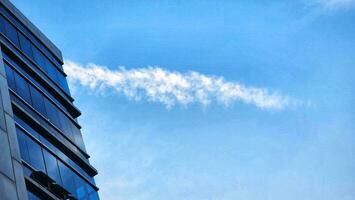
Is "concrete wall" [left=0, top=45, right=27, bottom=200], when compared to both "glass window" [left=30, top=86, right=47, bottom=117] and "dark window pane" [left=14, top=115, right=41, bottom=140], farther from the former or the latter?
"glass window" [left=30, top=86, right=47, bottom=117]

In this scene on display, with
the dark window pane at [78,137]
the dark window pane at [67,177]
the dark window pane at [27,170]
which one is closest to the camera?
the dark window pane at [27,170]

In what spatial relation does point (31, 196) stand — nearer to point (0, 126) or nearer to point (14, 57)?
point (0, 126)

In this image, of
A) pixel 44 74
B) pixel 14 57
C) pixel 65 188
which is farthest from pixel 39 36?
pixel 65 188

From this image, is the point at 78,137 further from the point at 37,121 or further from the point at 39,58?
the point at 37,121

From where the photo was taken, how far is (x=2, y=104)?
59.4ft

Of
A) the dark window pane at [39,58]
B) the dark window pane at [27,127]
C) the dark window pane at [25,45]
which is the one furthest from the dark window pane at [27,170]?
the dark window pane at [39,58]

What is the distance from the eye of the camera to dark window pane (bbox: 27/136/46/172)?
28.0 meters

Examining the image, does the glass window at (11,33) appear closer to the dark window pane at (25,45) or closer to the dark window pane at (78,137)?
the dark window pane at (25,45)

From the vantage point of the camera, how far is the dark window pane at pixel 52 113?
36.4 m

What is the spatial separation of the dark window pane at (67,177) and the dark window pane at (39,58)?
12130mm

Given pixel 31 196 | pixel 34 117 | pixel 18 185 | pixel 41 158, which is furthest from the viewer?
pixel 34 117

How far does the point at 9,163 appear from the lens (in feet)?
53.2

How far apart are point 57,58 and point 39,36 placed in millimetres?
2729

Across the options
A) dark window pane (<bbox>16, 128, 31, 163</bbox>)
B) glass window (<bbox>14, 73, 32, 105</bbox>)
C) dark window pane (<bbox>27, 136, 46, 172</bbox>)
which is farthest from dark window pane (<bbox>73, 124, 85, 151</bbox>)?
dark window pane (<bbox>16, 128, 31, 163</bbox>)
